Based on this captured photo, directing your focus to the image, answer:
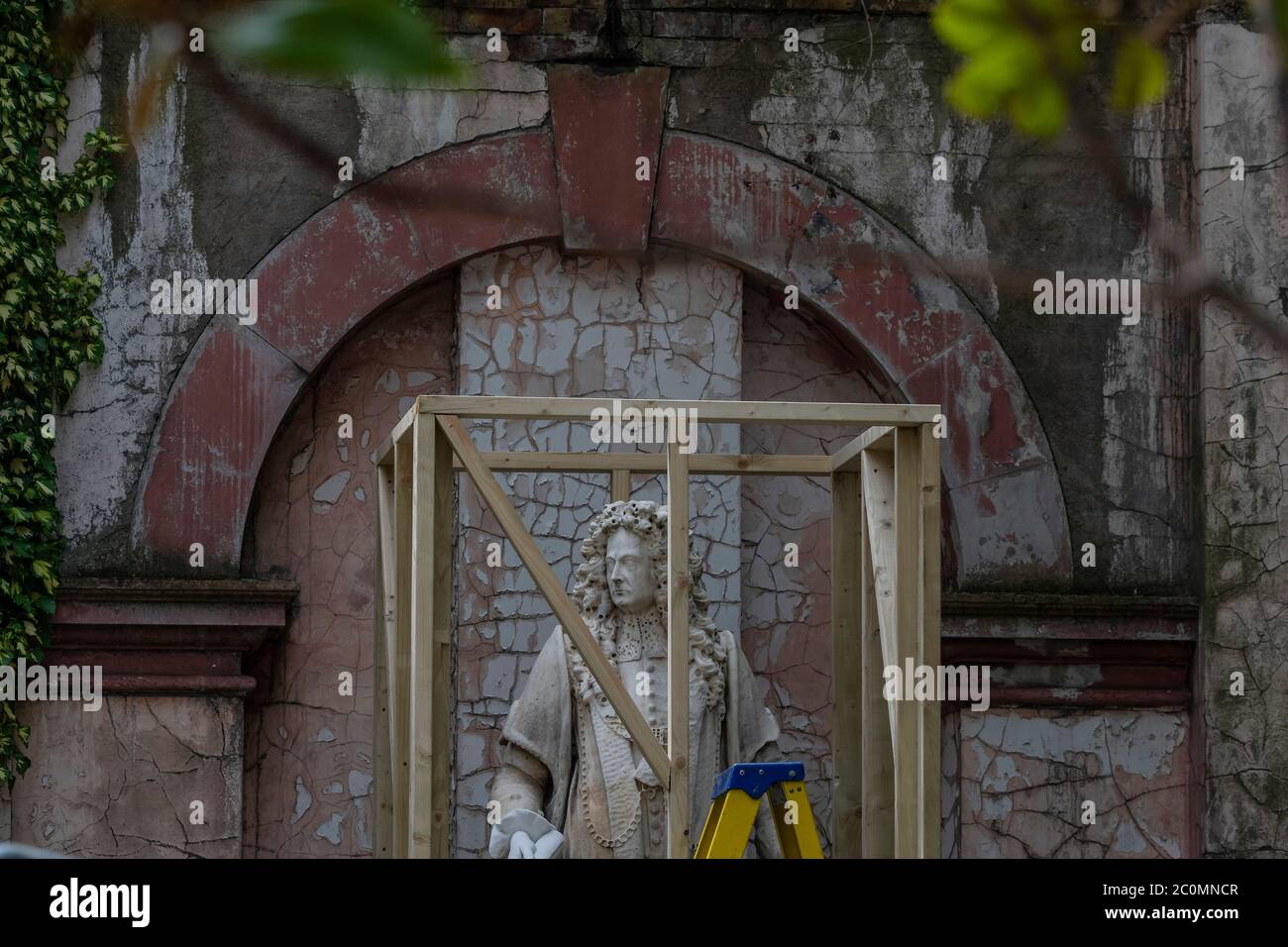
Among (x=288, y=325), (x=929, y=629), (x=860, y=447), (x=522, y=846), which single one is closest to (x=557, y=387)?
(x=288, y=325)

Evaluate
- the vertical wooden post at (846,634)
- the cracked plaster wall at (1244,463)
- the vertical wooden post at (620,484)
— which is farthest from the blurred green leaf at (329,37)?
the cracked plaster wall at (1244,463)

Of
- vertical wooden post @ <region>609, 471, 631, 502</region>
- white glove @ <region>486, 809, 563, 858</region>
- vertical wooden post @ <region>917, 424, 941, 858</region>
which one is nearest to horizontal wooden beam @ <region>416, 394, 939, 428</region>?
vertical wooden post @ <region>917, 424, 941, 858</region>

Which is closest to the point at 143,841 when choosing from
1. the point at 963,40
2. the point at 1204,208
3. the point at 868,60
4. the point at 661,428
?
the point at 661,428

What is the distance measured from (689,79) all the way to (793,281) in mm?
894

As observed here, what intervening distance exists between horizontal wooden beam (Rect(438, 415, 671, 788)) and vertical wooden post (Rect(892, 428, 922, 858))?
0.68 m

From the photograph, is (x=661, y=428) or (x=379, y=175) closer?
(x=661, y=428)

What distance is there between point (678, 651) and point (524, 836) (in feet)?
2.75

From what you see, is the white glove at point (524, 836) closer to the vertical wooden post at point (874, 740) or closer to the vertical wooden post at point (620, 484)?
the vertical wooden post at point (874, 740)

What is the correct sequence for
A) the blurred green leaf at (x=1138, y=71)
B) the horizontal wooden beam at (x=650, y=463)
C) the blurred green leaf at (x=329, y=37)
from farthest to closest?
the horizontal wooden beam at (x=650, y=463) → the blurred green leaf at (x=1138, y=71) → the blurred green leaf at (x=329, y=37)

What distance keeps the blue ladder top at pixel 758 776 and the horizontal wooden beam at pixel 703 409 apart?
975mm

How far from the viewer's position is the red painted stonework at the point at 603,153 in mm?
7465

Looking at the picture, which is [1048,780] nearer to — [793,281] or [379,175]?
[793,281]

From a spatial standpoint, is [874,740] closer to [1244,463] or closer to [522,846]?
[522,846]

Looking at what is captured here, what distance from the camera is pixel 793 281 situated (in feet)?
24.6
